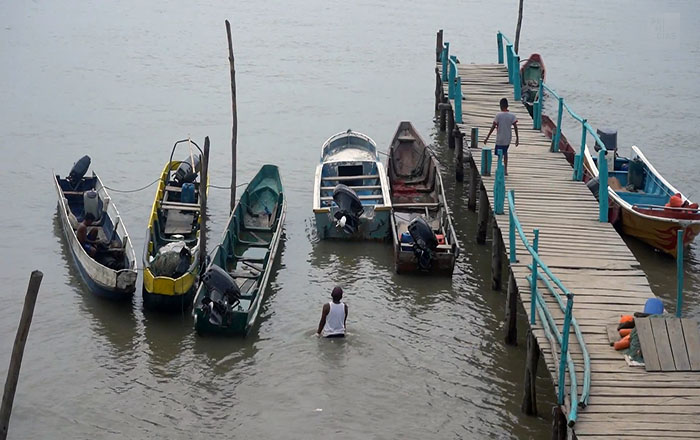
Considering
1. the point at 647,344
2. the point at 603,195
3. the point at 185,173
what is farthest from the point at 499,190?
the point at 185,173

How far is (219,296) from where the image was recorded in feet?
55.5

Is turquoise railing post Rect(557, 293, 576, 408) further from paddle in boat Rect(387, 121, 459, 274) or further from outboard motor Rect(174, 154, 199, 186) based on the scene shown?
outboard motor Rect(174, 154, 199, 186)

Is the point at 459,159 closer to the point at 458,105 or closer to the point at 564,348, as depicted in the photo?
the point at 458,105

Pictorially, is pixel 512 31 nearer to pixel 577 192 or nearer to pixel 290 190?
pixel 290 190

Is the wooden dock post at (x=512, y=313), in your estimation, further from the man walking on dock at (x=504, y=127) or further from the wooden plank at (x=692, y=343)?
the man walking on dock at (x=504, y=127)

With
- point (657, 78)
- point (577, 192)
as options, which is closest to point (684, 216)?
point (577, 192)

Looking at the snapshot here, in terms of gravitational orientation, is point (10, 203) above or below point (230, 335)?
above

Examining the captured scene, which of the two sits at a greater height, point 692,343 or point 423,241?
point 423,241

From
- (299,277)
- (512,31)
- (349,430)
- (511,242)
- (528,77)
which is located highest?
(512,31)

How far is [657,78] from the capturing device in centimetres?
4078

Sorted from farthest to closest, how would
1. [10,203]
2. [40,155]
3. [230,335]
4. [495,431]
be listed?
[40,155] < [10,203] < [230,335] < [495,431]

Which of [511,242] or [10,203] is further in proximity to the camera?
[10,203]

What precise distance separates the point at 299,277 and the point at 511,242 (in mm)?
5931

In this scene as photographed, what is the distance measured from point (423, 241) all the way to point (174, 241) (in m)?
5.05
